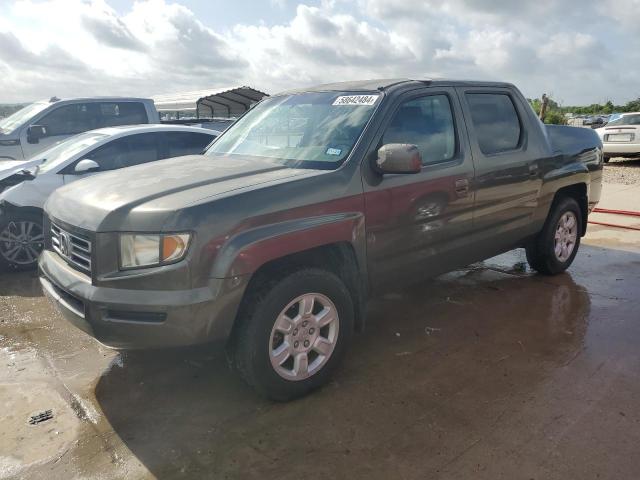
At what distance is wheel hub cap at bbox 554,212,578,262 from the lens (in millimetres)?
5285

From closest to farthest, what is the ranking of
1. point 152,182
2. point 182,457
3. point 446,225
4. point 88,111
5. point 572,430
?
point 182,457
point 572,430
point 152,182
point 446,225
point 88,111

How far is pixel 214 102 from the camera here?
17656 millimetres

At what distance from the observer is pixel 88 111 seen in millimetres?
8422

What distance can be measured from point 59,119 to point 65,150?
2.49 metres

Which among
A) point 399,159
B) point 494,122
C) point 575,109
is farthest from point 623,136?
point 575,109

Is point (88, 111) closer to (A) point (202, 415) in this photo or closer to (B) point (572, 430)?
(A) point (202, 415)

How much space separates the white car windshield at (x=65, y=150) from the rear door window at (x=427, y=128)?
3909 millimetres

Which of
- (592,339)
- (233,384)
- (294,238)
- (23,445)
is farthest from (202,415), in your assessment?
(592,339)

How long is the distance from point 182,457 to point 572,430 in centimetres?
203

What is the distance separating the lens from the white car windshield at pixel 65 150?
5.86m

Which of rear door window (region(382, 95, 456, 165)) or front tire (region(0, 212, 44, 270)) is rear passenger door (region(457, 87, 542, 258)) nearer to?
rear door window (region(382, 95, 456, 165))

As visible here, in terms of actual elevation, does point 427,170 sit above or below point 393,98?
below

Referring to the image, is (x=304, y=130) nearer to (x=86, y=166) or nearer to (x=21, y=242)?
(x=86, y=166)

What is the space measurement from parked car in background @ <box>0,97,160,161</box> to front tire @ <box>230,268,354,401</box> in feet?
21.9
